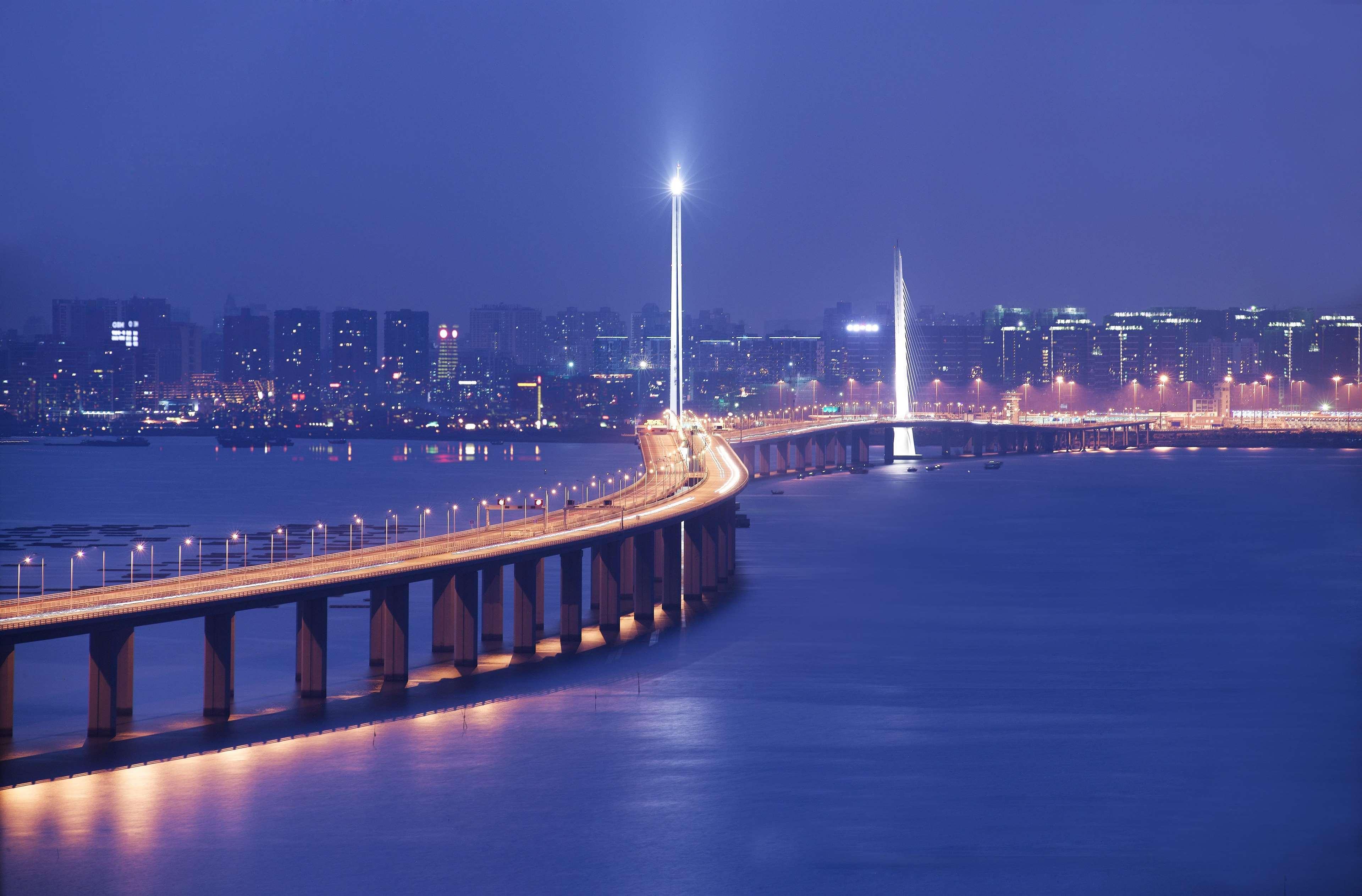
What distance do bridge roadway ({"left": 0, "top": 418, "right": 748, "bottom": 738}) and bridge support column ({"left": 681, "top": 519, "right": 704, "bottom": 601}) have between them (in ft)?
0.18

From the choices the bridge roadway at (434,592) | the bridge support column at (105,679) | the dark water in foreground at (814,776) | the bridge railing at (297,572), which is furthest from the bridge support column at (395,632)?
the bridge support column at (105,679)

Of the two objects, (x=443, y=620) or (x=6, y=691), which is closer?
(x=6, y=691)

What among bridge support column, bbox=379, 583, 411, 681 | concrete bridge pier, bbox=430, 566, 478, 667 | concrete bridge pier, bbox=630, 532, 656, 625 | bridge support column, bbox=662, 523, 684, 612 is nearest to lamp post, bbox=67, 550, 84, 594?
bridge support column, bbox=379, 583, 411, 681

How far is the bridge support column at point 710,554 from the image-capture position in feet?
166

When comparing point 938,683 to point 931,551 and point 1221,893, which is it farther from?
point 931,551

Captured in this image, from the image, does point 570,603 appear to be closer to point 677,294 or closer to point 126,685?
point 126,685

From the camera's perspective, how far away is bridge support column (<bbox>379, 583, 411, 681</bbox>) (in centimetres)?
3153

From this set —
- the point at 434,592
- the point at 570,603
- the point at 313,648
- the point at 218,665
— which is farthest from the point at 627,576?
the point at 218,665

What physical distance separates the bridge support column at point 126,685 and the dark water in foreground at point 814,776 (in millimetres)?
1901

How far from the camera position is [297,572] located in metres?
30.7

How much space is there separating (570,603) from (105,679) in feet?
44.6

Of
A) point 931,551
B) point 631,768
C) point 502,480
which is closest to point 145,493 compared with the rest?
point 502,480

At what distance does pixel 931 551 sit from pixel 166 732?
1698 inches

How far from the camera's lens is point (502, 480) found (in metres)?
110
